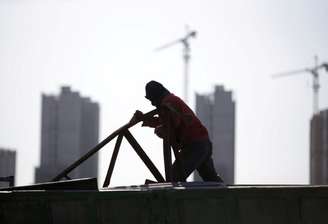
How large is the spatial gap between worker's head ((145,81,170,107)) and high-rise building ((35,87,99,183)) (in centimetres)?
16843

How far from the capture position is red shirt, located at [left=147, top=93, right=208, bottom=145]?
10836 mm

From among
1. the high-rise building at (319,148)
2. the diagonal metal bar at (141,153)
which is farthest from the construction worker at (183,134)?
the high-rise building at (319,148)

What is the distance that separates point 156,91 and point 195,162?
1148mm

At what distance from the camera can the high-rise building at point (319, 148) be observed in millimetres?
143250

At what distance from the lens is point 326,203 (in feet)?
25.0

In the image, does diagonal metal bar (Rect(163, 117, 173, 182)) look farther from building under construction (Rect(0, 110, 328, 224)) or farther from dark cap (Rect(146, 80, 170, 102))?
building under construction (Rect(0, 110, 328, 224))

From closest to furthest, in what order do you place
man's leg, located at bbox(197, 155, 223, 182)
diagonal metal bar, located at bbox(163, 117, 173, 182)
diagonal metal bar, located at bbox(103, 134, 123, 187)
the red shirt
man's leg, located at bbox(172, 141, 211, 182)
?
diagonal metal bar, located at bbox(163, 117, 173, 182)
man's leg, located at bbox(172, 141, 211, 182)
the red shirt
diagonal metal bar, located at bbox(103, 134, 123, 187)
man's leg, located at bbox(197, 155, 223, 182)

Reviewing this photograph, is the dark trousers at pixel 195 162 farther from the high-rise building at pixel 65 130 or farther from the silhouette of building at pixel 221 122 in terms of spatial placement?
the high-rise building at pixel 65 130

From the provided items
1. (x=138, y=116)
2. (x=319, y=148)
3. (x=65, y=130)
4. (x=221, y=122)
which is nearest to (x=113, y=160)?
(x=138, y=116)

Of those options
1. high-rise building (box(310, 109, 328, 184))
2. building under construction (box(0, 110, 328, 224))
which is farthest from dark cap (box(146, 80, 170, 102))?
high-rise building (box(310, 109, 328, 184))

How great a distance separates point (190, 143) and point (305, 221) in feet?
11.8

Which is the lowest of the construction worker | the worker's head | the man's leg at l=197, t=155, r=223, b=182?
the man's leg at l=197, t=155, r=223, b=182

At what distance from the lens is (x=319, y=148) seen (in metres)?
147

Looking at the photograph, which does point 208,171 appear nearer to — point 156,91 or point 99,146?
point 156,91
